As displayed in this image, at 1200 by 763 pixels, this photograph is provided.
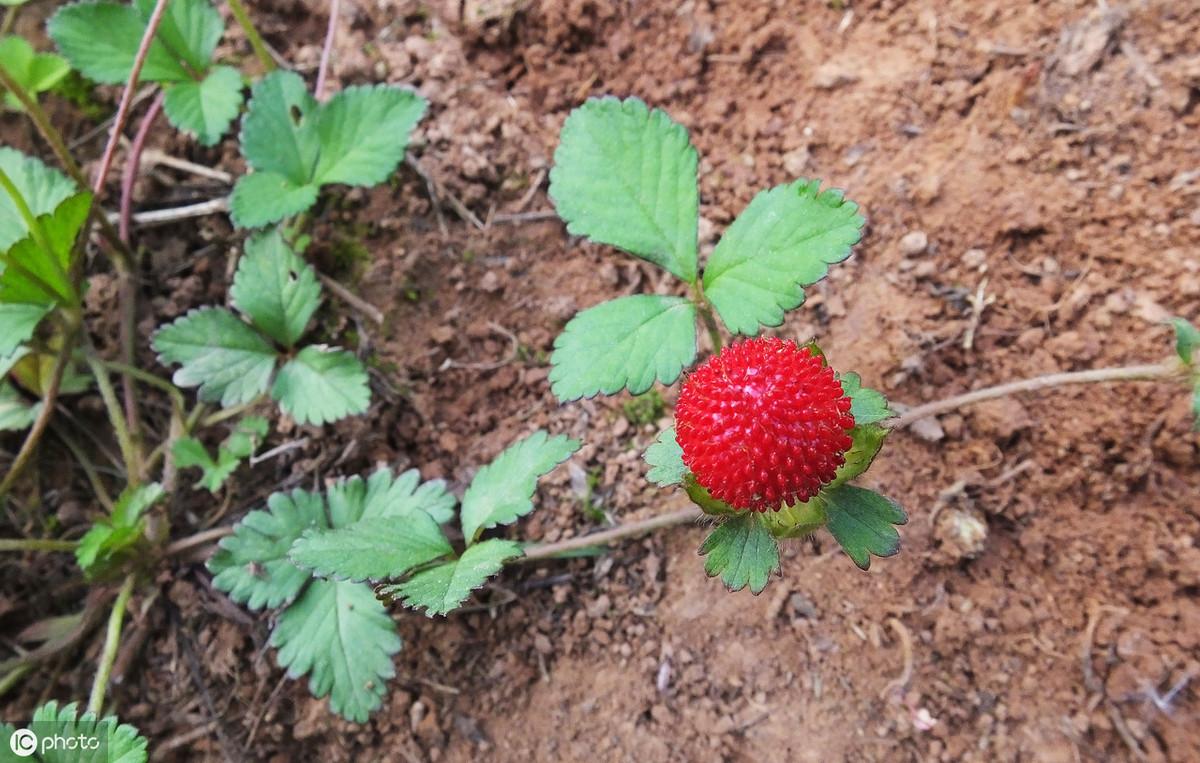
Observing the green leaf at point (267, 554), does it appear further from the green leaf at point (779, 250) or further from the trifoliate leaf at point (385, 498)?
the green leaf at point (779, 250)

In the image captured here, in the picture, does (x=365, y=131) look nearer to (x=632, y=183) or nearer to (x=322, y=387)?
(x=322, y=387)

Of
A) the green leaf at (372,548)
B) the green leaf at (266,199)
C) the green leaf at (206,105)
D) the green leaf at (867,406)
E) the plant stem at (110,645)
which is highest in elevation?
the green leaf at (206,105)

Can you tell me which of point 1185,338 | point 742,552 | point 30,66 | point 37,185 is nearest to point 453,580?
point 742,552

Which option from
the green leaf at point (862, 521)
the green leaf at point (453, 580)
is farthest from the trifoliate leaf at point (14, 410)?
the green leaf at point (862, 521)

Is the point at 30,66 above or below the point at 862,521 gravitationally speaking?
above

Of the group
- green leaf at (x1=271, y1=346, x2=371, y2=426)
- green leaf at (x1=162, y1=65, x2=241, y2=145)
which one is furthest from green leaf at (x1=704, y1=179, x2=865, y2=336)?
green leaf at (x1=162, y1=65, x2=241, y2=145)

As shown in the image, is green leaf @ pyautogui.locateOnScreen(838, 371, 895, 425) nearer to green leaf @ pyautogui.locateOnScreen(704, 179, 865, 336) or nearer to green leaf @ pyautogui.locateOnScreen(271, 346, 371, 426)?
green leaf @ pyautogui.locateOnScreen(704, 179, 865, 336)
